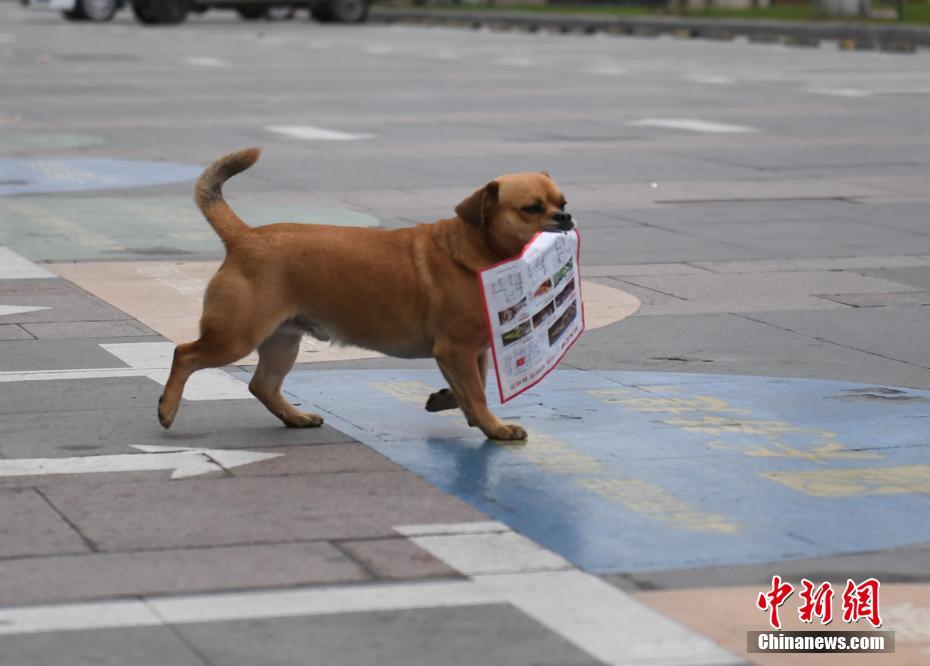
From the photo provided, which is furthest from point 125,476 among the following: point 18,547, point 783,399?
point 783,399

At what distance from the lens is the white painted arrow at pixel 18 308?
420 inches

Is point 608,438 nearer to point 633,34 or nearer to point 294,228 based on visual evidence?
point 294,228

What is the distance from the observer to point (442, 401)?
25.9 feet

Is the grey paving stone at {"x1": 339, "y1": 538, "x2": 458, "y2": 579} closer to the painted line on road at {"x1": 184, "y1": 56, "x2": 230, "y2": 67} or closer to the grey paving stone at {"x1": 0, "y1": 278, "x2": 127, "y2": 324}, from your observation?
the grey paving stone at {"x1": 0, "y1": 278, "x2": 127, "y2": 324}

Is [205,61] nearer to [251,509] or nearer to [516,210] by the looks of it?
[516,210]

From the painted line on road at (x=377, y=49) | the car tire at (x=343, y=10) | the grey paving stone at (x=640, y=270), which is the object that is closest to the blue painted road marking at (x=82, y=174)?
the grey paving stone at (x=640, y=270)

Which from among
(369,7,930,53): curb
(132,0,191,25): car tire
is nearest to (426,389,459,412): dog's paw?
(369,7,930,53): curb

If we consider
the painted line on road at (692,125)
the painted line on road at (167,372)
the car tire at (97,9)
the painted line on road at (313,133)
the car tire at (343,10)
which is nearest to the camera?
the painted line on road at (167,372)

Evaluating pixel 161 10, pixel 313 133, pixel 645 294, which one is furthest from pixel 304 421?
pixel 161 10

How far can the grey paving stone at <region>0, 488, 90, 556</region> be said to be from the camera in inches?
240

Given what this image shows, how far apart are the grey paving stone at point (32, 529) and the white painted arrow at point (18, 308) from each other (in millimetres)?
4018

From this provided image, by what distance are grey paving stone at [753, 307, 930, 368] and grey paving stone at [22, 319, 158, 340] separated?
3490mm

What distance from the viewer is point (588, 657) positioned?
16.8ft

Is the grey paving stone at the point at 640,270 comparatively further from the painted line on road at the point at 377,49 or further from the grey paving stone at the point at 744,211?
the painted line on road at the point at 377,49
